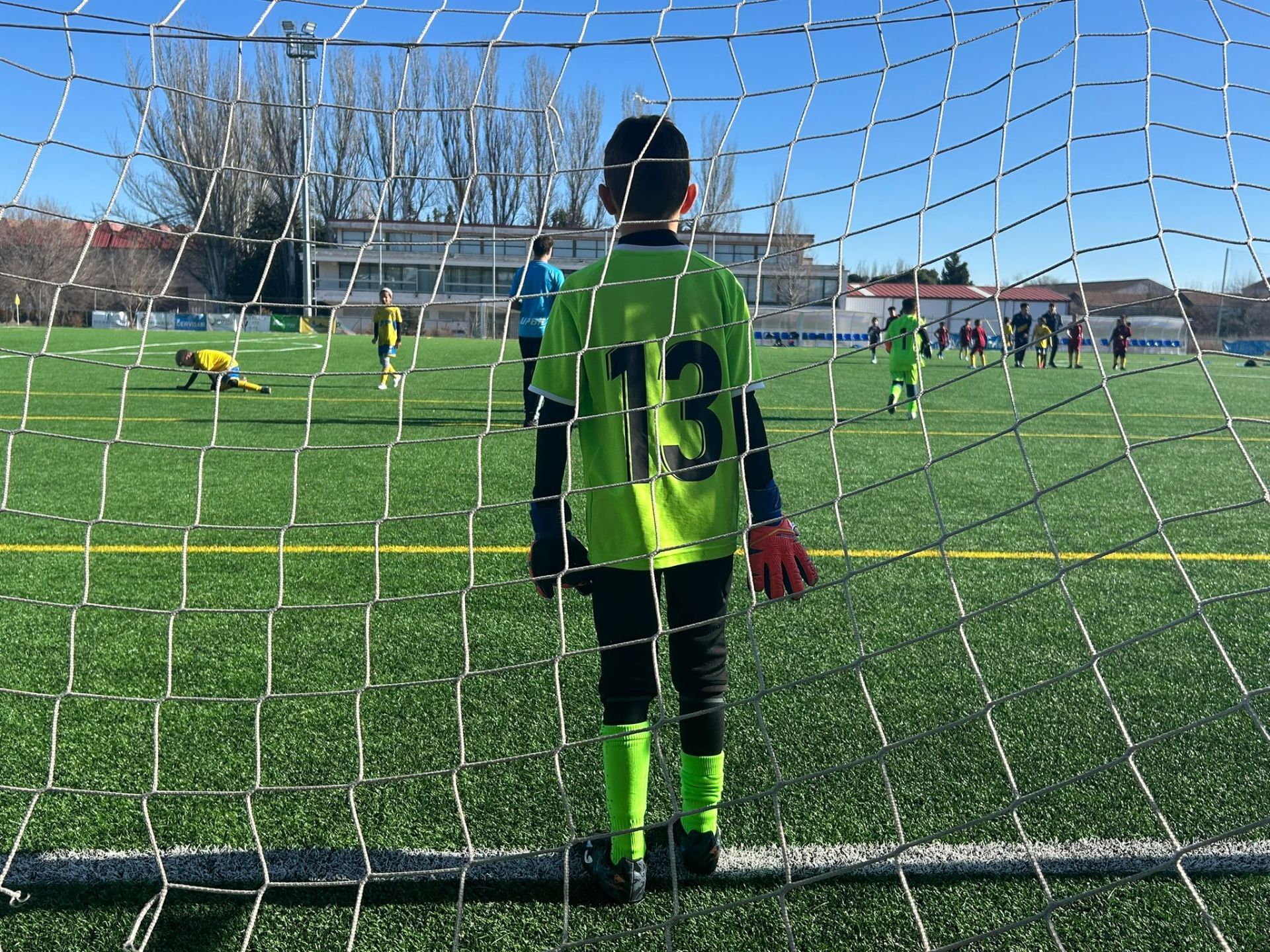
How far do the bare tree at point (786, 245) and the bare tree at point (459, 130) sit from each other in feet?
2.62

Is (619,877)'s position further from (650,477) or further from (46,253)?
(46,253)

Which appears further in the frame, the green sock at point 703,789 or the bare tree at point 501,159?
the bare tree at point 501,159

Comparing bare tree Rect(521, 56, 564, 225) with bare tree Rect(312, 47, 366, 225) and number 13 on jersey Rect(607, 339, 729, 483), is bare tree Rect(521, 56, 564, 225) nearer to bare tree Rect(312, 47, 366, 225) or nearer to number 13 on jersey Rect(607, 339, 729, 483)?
bare tree Rect(312, 47, 366, 225)

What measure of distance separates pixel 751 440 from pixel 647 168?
60 centimetres

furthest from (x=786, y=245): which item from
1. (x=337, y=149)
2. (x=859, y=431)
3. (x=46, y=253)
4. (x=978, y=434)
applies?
(x=978, y=434)

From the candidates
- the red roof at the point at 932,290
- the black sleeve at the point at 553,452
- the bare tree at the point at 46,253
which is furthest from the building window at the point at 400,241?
the red roof at the point at 932,290

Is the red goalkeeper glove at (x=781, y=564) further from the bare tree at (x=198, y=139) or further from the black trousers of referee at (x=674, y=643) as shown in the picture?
the bare tree at (x=198, y=139)

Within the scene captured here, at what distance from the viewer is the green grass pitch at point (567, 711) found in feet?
5.71

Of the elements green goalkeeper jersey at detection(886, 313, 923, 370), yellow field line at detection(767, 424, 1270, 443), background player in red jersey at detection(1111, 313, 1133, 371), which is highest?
background player in red jersey at detection(1111, 313, 1133, 371)

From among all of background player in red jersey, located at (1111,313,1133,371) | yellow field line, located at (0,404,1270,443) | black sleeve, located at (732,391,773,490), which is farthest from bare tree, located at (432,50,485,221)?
background player in red jersey, located at (1111,313,1133,371)

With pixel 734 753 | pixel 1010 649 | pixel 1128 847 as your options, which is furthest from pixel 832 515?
pixel 1128 847

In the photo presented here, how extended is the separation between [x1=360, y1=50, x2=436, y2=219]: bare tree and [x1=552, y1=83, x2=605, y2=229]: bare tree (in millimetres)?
354

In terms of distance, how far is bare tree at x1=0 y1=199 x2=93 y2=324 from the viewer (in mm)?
2201

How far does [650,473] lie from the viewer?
189 centimetres
